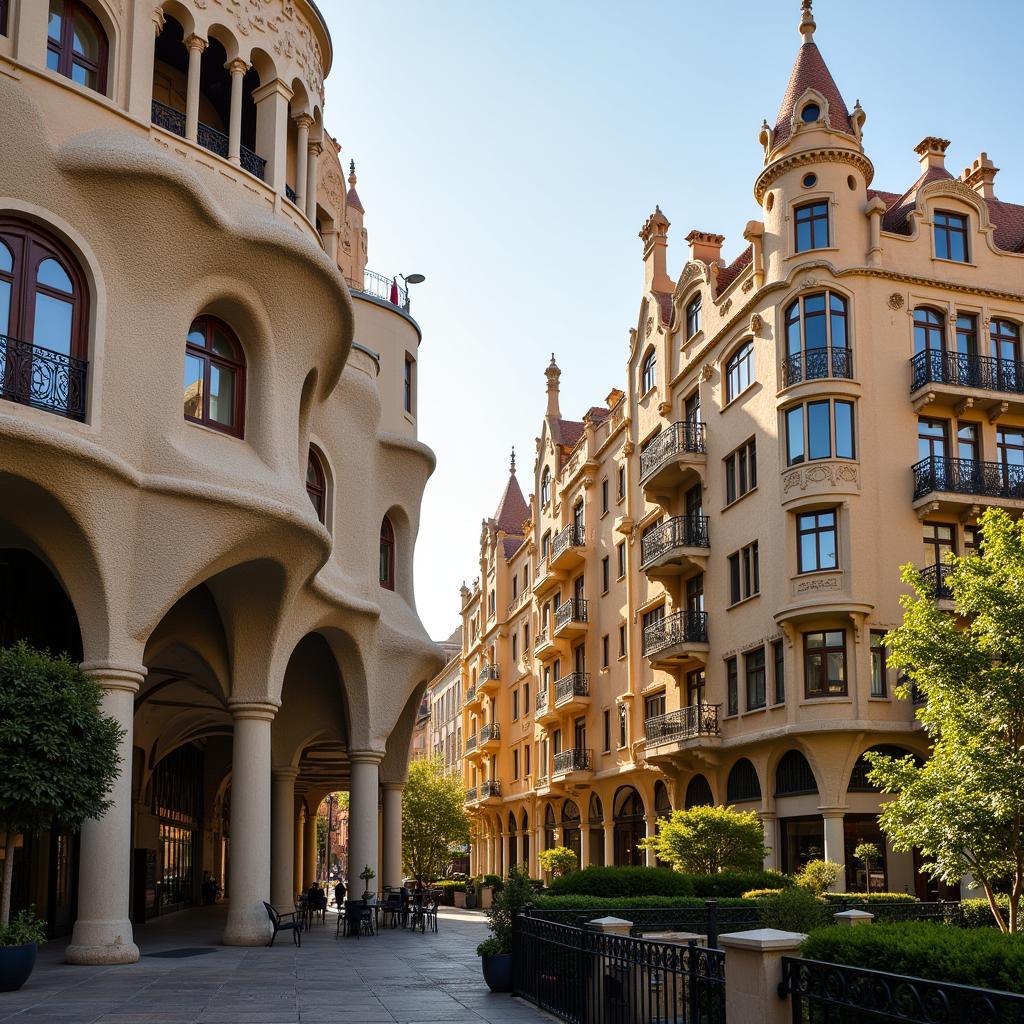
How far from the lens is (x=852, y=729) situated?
1235 inches

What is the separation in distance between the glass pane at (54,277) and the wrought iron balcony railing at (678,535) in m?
23.5

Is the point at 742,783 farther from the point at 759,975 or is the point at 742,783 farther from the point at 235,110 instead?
the point at 759,975

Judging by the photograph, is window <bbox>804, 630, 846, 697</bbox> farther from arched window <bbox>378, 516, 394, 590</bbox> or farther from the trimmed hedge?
the trimmed hedge

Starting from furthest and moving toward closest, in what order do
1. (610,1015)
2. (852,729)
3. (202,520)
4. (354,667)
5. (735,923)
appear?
(852,729)
(354,667)
(202,520)
(735,923)
(610,1015)

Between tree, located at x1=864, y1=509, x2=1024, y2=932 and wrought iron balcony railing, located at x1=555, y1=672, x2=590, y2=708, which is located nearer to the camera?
tree, located at x1=864, y1=509, x2=1024, y2=932

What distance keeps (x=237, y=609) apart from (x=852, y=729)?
16.3 metres

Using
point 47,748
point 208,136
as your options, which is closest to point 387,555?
point 208,136

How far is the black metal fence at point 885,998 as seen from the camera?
6.37 meters

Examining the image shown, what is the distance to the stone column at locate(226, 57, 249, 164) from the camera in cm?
2336

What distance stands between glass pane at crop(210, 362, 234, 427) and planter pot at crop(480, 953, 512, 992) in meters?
11.0

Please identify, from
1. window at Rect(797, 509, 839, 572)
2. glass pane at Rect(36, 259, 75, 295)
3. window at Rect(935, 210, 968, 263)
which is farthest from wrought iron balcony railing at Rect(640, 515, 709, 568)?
glass pane at Rect(36, 259, 75, 295)

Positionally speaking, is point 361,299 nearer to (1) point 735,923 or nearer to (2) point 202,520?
(2) point 202,520

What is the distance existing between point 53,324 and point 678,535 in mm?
24349

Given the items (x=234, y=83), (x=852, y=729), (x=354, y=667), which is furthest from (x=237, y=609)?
(x=852, y=729)
